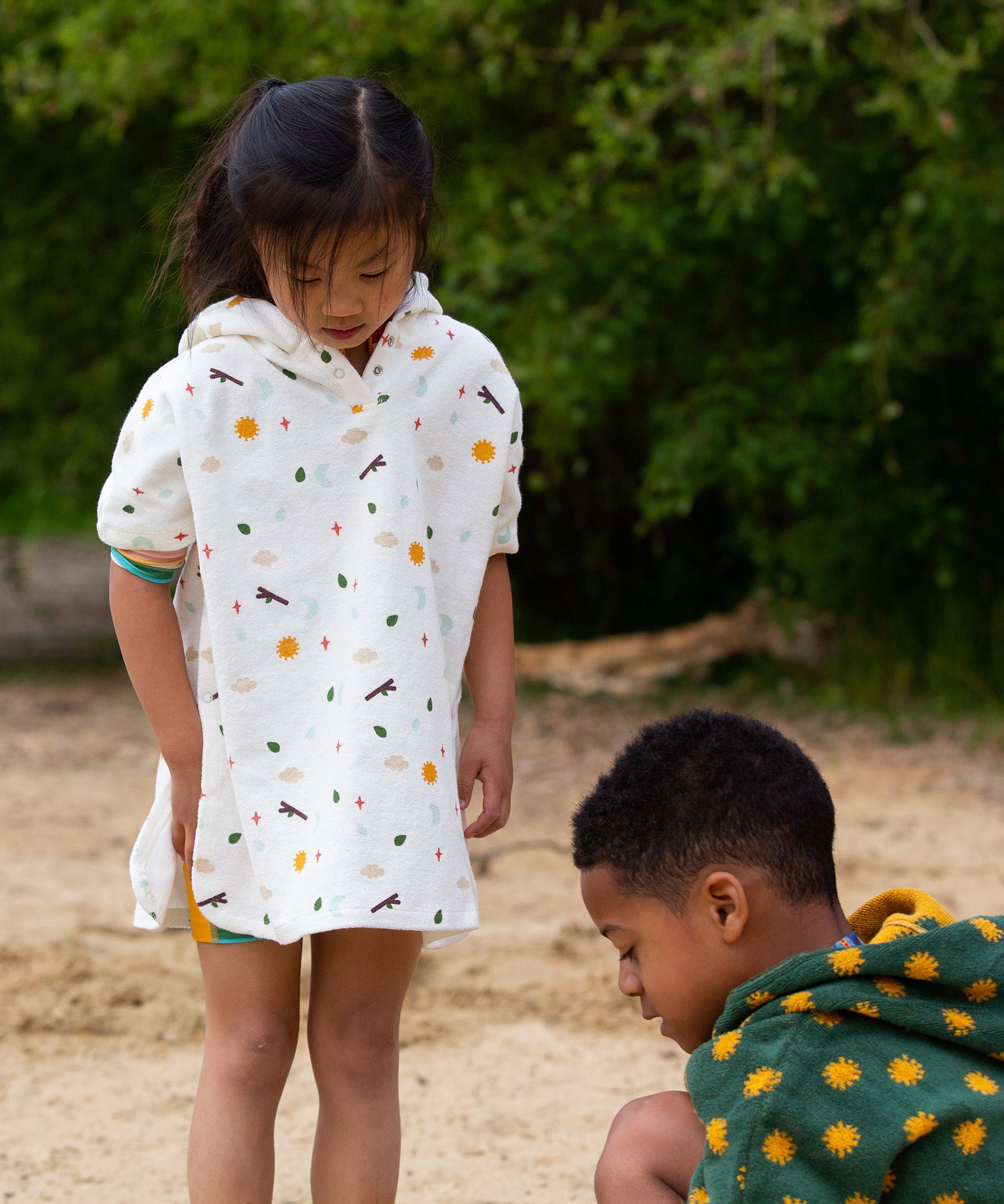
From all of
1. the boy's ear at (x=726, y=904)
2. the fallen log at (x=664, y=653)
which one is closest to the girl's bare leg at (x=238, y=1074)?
the boy's ear at (x=726, y=904)

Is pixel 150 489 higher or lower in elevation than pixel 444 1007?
higher

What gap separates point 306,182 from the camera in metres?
1.56

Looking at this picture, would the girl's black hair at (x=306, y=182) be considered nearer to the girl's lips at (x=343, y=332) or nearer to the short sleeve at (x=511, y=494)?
the girl's lips at (x=343, y=332)

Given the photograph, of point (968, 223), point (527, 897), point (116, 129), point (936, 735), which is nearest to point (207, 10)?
point (116, 129)

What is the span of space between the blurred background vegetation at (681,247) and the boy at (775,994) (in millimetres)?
3287

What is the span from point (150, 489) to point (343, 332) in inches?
11.5

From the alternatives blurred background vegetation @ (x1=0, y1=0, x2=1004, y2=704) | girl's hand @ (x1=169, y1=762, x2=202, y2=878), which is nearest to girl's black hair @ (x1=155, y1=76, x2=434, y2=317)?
Result: girl's hand @ (x1=169, y1=762, x2=202, y2=878)

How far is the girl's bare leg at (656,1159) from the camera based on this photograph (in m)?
1.49

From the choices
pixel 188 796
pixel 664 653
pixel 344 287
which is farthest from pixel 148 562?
pixel 664 653

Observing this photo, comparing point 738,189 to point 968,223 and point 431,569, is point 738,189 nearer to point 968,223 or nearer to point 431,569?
point 968,223

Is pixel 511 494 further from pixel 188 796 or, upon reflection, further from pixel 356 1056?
pixel 356 1056

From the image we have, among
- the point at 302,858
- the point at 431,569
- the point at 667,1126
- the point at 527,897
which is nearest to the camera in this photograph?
the point at 667,1126

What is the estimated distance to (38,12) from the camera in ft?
18.6

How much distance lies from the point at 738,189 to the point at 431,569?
3248mm
